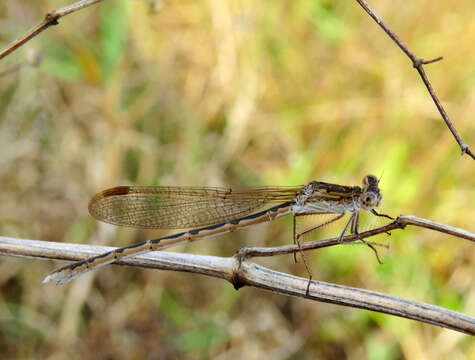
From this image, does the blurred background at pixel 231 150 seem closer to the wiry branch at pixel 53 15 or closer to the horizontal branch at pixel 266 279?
the horizontal branch at pixel 266 279

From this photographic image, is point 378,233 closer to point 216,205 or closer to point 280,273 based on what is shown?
point 280,273

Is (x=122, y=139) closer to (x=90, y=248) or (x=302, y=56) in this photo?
(x=302, y=56)

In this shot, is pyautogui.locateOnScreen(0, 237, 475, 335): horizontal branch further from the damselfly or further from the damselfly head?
the damselfly head

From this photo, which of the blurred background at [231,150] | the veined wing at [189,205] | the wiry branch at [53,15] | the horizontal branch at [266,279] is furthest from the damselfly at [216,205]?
the wiry branch at [53,15]

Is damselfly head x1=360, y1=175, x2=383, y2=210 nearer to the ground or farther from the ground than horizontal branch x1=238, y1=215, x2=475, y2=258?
farther from the ground

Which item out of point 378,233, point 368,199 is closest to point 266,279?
point 378,233

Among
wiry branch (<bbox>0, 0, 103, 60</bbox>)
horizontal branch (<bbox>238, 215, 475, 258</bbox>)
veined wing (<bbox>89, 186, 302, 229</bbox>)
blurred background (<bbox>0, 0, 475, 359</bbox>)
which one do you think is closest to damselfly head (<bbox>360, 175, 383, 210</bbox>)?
veined wing (<bbox>89, 186, 302, 229</bbox>)
